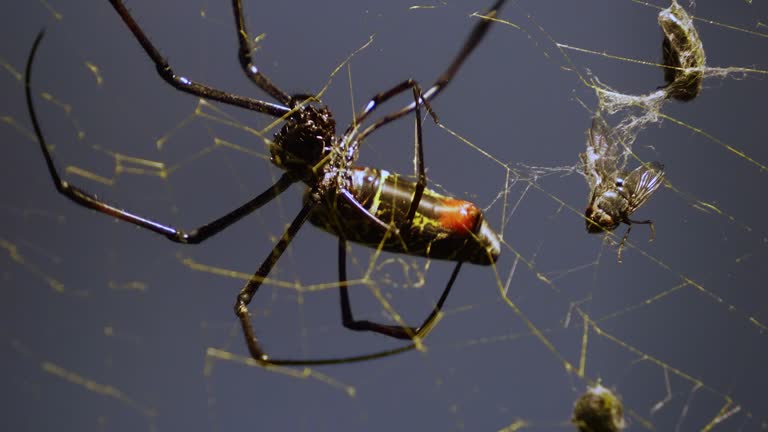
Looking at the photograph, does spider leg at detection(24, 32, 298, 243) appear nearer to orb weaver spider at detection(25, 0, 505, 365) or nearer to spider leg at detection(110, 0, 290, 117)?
orb weaver spider at detection(25, 0, 505, 365)

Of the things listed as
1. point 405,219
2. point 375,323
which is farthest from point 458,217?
point 375,323

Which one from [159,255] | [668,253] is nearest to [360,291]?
[159,255]

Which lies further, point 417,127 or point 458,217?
point 458,217

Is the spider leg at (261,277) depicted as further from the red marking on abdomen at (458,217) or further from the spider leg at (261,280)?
the red marking on abdomen at (458,217)

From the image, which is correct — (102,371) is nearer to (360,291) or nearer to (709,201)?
(360,291)

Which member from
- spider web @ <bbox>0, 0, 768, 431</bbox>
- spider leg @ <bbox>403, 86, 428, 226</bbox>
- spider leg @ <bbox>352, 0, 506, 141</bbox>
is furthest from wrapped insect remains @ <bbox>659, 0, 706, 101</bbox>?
spider leg @ <bbox>403, 86, 428, 226</bbox>

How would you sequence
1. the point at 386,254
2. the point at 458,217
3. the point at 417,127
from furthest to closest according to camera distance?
the point at 386,254 < the point at 458,217 < the point at 417,127

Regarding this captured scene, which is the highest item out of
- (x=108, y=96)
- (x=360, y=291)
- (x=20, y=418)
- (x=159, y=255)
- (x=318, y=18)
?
(x=318, y=18)

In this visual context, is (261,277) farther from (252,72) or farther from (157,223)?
(252,72)
